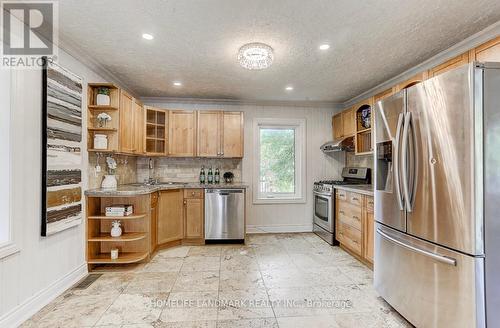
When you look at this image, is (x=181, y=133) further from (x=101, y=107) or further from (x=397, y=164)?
(x=397, y=164)

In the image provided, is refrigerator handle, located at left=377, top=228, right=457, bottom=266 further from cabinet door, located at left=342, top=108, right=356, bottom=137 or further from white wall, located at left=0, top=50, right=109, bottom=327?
white wall, located at left=0, top=50, right=109, bottom=327

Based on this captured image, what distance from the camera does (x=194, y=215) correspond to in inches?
155

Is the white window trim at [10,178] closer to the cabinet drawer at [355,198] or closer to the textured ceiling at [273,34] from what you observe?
the textured ceiling at [273,34]

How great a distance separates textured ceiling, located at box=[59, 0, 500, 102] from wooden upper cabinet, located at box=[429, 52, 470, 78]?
161mm

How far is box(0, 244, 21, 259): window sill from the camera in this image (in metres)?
1.82

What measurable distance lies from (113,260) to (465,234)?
3324 mm

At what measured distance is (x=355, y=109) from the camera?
4012mm

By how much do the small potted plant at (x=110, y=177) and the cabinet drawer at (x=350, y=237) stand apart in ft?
10.5

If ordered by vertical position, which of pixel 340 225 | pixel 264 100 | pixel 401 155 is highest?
pixel 264 100

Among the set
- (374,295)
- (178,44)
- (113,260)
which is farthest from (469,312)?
(113,260)

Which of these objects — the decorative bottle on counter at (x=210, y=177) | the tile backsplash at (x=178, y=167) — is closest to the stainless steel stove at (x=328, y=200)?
the tile backsplash at (x=178, y=167)

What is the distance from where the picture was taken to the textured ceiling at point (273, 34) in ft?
6.20

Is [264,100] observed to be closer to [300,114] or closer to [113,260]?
[300,114]

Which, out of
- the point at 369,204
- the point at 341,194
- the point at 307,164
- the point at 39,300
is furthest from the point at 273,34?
A: the point at 39,300
